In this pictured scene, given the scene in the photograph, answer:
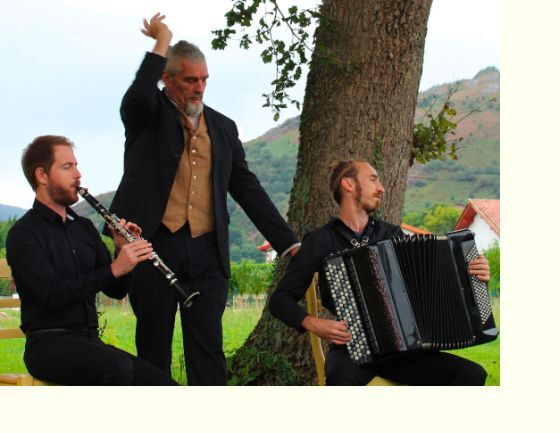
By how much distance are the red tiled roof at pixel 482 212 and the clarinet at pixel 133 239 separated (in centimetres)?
1593

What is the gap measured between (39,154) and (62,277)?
0.50 metres

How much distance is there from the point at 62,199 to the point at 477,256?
1662 millimetres

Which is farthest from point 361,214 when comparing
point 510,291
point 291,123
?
point 291,123

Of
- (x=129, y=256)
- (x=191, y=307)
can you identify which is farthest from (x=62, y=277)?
(x=191, y=307)

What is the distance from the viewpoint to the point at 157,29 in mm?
3818

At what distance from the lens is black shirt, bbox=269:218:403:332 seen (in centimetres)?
375

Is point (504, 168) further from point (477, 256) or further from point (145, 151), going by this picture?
point (145, 151)

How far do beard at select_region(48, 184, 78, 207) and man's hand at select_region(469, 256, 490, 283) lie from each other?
1592 mm

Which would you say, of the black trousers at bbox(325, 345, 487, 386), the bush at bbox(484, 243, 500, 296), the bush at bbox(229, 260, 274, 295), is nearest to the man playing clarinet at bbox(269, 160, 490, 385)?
the black trousers at bbox(325, 345, 487, 386)

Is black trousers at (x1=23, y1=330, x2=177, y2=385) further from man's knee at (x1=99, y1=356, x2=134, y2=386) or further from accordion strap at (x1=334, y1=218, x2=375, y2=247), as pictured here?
accordion strap at (x1=334, y1=218, x2=375, y2=247)

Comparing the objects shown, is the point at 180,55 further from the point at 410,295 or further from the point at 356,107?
the point at 356,107

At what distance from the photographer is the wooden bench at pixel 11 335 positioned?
3.39m

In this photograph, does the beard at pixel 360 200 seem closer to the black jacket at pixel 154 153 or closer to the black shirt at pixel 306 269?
the black shirt at pixel 306 269

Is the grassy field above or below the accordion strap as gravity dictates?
below
